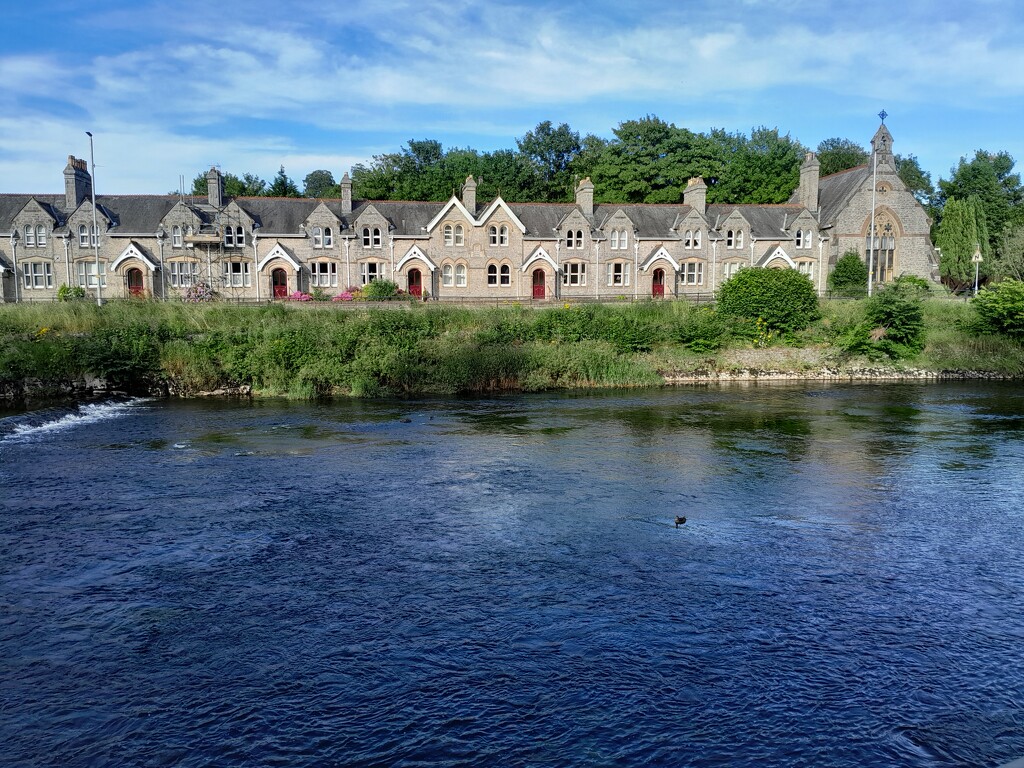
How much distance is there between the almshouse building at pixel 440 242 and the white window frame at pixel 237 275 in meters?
0.09

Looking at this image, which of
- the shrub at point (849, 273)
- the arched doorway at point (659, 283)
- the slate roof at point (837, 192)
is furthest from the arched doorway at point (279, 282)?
the slate roof at point (837, 192)

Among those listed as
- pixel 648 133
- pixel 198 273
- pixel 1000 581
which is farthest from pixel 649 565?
pixel 648 133

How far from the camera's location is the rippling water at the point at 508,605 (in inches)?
328

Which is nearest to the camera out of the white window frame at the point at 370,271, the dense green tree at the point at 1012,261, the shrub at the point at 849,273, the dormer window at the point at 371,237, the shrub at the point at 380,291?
the shrub at the point at 380,291

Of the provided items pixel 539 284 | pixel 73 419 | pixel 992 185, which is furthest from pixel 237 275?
pixel 992 185

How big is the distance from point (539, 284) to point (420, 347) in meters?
23.4

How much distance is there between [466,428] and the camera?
24.1 metres

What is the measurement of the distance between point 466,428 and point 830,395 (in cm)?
1559

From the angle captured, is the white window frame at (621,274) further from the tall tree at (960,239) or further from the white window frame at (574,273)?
the tall tree at (960,239)

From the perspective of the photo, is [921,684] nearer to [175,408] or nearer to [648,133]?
[175,408]

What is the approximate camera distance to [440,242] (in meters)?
52.7

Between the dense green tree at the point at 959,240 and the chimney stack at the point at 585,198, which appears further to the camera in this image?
the dense green tree at the point at 959,240

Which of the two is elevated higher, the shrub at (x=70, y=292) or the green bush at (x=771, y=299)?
the shrub at (x=70, y=292)

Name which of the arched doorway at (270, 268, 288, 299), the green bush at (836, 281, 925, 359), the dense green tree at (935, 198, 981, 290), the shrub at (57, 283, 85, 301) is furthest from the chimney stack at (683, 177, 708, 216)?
the shrub at (57, 283, 85, 301)
